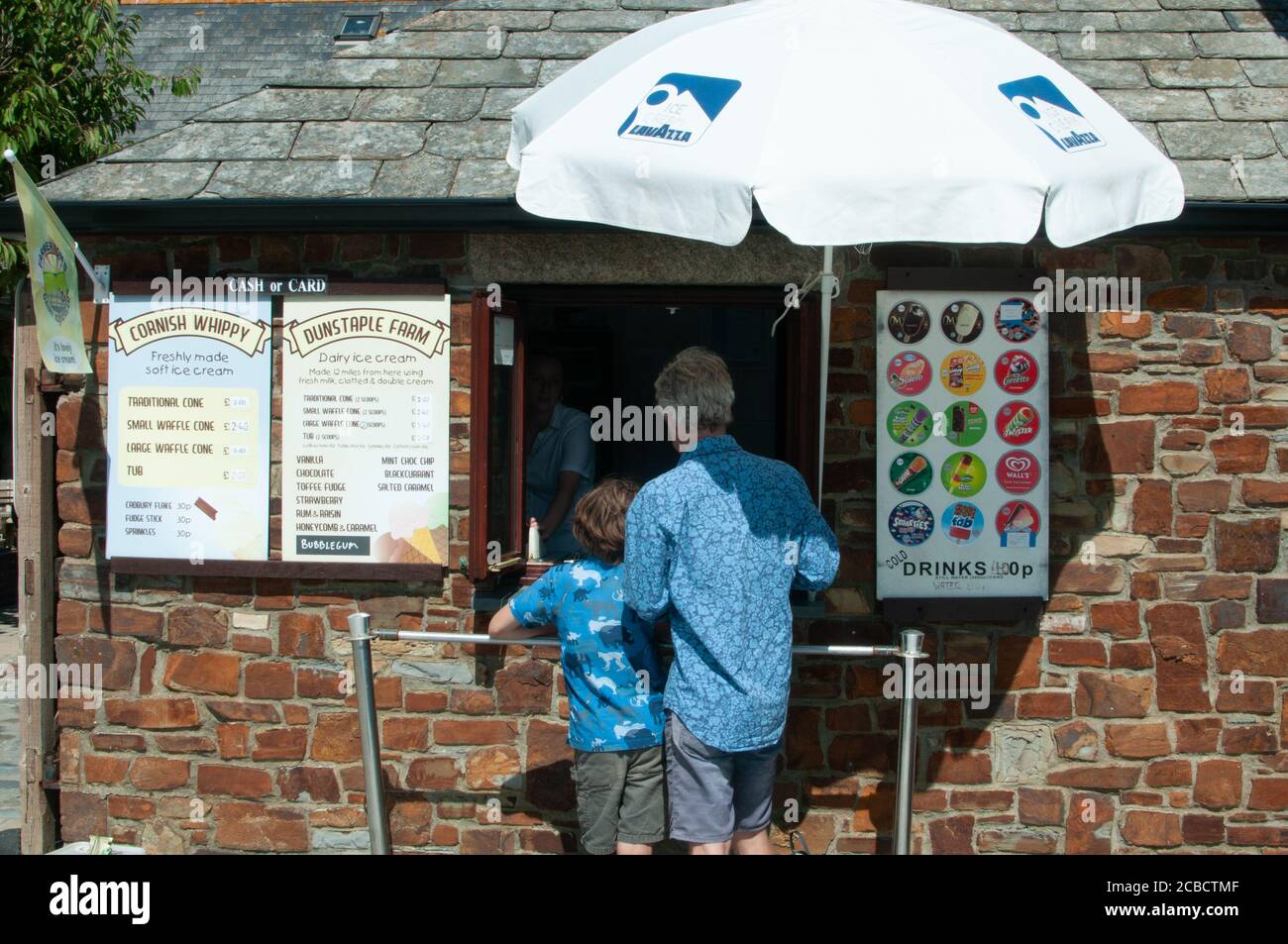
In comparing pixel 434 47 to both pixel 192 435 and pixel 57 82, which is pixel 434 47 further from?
pixel 57 82

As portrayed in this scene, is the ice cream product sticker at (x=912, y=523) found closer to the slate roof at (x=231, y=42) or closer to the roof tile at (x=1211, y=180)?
the roof tile at (x=1211, y=180)

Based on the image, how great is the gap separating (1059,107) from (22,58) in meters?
6.74

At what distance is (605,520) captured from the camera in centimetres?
386

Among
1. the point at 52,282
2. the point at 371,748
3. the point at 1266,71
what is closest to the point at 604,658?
the point at 371,748

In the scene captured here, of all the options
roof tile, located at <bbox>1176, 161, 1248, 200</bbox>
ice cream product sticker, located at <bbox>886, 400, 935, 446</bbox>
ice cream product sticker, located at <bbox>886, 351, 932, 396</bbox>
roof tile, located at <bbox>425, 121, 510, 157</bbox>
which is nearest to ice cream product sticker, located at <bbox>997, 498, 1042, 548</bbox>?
ice cream product sticker, located at <bbox>886, 400, 935, 446</bbox>

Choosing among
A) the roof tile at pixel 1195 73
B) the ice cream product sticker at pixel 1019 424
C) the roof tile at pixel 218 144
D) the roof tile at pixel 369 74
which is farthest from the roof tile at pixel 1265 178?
the roof tile at pixel 218 144

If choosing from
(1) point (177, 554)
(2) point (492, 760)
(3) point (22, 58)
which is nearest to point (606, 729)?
(2) point (492, 760)

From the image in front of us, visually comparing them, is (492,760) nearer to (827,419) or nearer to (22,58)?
(827,419)

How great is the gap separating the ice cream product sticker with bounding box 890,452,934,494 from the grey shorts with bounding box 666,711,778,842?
Answer: 5.39 feet

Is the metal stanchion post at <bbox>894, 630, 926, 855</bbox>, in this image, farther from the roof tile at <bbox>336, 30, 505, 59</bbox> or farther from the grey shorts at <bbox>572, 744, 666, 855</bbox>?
the roof tile at <bbox>336, 30, 505, 59</bbox>

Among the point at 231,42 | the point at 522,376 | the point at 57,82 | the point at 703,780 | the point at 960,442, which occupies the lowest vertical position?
the point at 703,780

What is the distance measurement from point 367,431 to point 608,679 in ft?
5.98

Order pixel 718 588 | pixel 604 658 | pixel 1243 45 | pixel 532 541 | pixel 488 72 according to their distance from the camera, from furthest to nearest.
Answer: pixel 1243 45 < pixel 488 72 < pixel 532 541 < pixel 604 658 < pixel 718 588

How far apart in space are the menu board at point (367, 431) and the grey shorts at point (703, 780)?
171 centimetres
